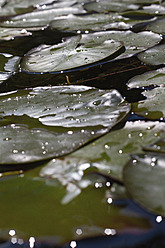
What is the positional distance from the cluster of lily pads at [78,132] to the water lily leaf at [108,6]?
389 millimetres

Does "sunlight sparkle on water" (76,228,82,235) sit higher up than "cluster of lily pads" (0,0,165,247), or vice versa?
"cluster of lily pads" (0,0,165,247)

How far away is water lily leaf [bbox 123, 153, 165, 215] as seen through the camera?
0.61 metres

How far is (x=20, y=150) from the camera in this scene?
0.77 m

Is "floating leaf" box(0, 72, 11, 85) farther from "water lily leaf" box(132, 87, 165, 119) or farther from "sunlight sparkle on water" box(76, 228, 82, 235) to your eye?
"sunlight sparkle on water" box(76, 228, 82, 235)

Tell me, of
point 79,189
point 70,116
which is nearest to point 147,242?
point 79,189

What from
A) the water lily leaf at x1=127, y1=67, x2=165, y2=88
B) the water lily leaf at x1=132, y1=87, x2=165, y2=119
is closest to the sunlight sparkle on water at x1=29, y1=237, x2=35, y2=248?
the water lily leaf at x1=132, y1=87, x2=165, y2=119

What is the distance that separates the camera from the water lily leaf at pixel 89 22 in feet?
5.04

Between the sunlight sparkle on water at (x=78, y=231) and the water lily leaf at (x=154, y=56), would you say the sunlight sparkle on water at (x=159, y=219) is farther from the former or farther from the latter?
the water lily leaf at (x=154, y=56)

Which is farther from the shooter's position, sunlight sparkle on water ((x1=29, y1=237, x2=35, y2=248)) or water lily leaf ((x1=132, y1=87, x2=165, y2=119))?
water lily leaf ((x1=132, y1=87, x2=165, y2=119))

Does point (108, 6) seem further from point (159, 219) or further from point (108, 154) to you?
point (159, 219)

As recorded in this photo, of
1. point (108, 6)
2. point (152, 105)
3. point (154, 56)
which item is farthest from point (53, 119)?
point (108, 6)

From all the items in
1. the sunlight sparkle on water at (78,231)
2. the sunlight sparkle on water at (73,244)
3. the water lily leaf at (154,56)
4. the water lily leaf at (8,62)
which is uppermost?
the water lily leaf at (154,56)

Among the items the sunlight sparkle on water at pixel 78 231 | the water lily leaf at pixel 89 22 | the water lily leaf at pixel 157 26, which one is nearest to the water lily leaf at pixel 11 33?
the water lily leaf at pixel 89 22

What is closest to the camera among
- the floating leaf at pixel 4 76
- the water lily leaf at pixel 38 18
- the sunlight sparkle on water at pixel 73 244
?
the sunlight sparkle on water at pixel 73 244
